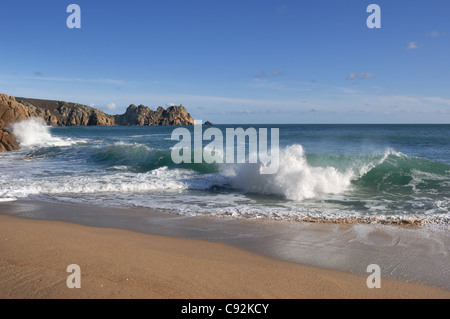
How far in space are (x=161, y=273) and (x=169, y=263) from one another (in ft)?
1.13

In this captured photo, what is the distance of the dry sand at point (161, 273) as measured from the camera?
328 centimetres

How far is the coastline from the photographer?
3.33 meters

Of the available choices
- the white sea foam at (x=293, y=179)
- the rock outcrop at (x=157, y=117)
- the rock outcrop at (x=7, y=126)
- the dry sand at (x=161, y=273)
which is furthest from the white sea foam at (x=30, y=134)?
the rock outcrop at (x=157, y=117)

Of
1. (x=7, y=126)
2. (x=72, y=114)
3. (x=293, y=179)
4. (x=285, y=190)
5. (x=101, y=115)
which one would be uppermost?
(x=72, y=114)

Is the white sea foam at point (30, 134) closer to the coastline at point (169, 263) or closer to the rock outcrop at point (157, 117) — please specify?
the coastline at point (169, 263)

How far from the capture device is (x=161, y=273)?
146 inches

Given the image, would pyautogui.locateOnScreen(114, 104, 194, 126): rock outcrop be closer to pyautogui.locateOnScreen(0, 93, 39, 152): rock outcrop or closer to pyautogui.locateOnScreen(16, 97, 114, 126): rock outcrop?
pyautogui.locateOnScreen(16, 97, 114, 126): rock outcrop

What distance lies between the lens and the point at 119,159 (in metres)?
18.5

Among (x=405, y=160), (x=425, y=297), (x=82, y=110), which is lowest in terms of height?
(x=425, y=297)

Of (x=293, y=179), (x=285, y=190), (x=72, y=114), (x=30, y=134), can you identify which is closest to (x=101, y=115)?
(x=72, y=114)

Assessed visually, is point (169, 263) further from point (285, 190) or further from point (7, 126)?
point (7, 126)

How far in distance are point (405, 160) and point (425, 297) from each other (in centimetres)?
1148
